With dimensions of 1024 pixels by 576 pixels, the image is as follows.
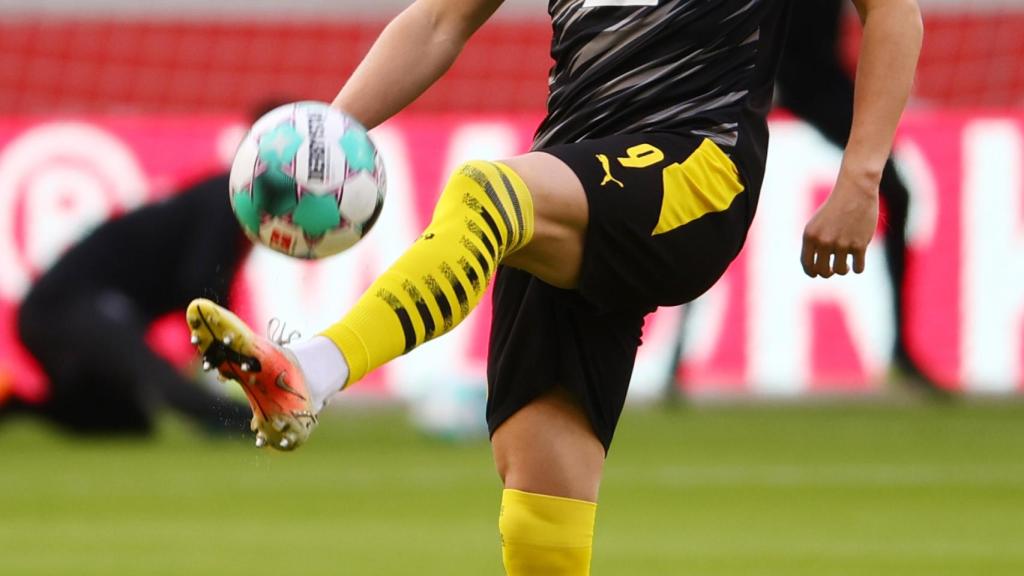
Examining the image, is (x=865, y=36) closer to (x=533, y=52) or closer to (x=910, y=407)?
(x=910, y=407)

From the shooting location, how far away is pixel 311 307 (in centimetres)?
1051

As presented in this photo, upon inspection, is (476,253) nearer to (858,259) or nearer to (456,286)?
(456,286)

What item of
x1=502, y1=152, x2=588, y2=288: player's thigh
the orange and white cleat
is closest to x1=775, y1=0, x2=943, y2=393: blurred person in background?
x1=502, y1=152, x2=588, y2=288: player's thigh

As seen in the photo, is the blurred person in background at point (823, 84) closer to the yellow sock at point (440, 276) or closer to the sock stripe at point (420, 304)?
the yellow sock at point (440, 276)

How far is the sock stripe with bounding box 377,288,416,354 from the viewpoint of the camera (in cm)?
303

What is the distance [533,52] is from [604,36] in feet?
36.8

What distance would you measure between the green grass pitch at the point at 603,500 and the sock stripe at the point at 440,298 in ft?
9.14

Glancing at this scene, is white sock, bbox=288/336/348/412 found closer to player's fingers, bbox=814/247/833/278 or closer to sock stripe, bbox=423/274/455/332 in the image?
sock stripe, bbox=423/274/455/332

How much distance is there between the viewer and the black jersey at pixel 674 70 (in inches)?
142

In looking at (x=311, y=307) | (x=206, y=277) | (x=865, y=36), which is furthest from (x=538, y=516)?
(x=311, y=307)

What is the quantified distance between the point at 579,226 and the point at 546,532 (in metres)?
0.87

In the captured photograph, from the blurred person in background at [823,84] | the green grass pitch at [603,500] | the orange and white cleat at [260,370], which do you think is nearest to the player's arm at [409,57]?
the orange and white cleat at [260,370]

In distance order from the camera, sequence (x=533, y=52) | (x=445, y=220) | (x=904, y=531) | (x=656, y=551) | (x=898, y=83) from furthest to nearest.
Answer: (x=533, y=52)
(x=904, y=531)
(x=656, y=551)
(x=898, y=83)
(x=445, y=220)

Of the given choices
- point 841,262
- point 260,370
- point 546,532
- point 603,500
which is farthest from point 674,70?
point 603,500
